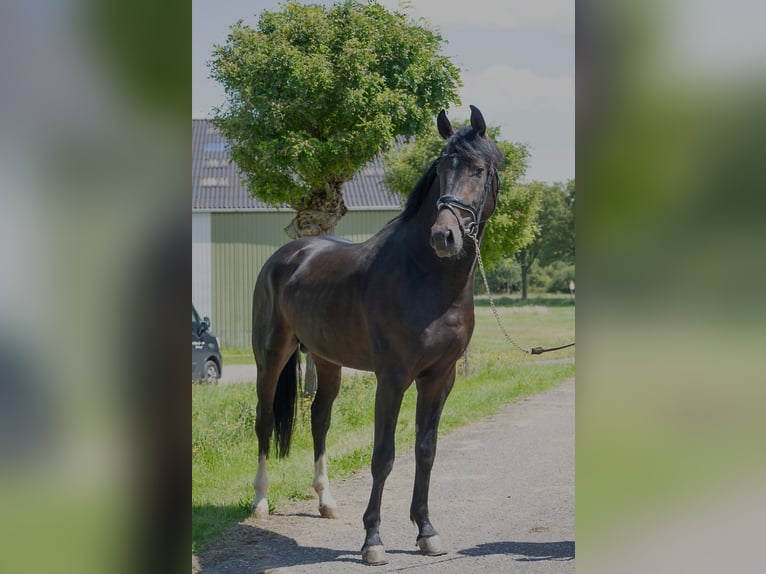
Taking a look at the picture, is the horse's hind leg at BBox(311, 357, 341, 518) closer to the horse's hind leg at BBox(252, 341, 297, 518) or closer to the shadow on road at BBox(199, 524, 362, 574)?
the horse's hind leg at BBox(252, 341, 297, 518)

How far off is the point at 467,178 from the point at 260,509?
2.61 meters

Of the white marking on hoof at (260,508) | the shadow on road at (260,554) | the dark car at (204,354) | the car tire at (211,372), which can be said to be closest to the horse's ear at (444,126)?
the shadow on road at (260,554)

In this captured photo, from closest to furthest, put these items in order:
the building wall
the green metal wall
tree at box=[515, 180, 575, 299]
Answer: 1. the green metal wall
2. the building wall
3. tree at box=[515, 180, 575, 299]

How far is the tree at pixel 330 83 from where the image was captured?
750cm

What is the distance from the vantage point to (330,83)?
750cm

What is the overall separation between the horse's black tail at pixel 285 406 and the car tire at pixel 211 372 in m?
7.20

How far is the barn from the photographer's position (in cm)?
2152

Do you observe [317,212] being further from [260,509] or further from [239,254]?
[239,254]

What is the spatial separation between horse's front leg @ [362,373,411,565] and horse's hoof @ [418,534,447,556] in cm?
22

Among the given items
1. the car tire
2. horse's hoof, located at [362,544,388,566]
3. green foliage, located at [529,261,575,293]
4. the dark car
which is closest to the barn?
the car tire
